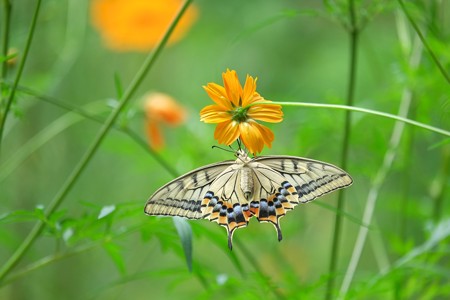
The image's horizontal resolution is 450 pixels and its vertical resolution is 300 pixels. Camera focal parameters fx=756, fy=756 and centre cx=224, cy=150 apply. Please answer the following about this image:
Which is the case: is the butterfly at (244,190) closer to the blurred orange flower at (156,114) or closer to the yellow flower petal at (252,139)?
the yellow flower petal at (252,139)

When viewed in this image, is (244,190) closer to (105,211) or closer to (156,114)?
(105,211)

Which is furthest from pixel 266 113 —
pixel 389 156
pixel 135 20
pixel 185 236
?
pixel 135 20

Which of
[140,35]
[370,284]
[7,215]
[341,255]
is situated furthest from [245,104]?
[341,255]

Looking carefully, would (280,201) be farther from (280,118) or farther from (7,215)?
(7,215)

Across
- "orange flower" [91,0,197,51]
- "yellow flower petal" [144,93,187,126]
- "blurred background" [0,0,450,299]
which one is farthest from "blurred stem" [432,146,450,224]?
"orange flower" [91,0,197,51]

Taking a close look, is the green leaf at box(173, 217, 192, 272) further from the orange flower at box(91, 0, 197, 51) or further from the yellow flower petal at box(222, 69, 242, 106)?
the orange flower at box(91, 0, 197, 51)

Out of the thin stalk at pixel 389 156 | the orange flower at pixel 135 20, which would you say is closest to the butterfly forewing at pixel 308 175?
the thin stalk at pixel 389 156
